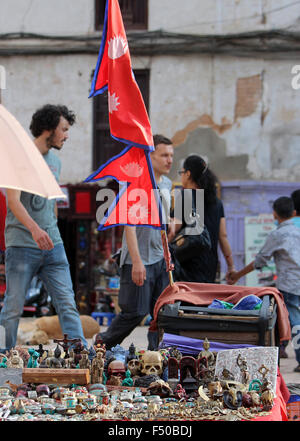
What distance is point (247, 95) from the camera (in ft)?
42.8

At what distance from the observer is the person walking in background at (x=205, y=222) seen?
5.21 meters

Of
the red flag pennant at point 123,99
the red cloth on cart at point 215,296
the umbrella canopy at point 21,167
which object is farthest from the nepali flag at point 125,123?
the umbrella canopy at point 21,167

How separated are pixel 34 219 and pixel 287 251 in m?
2.70

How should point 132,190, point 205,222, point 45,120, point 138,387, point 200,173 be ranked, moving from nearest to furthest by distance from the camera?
point 138,387 → point 132,190 → point 45,120 → point 200,173 → point 205,222

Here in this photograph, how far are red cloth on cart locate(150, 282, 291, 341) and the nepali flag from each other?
1.36 ft

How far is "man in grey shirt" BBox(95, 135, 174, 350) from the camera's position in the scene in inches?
193

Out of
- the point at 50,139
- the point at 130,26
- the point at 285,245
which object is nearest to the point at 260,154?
the point at 130,26

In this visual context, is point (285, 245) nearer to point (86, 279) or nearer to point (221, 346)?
point (221, 346)

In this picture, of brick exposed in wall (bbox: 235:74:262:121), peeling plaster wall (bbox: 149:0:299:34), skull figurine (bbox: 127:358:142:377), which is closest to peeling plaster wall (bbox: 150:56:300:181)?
brick exposed in wall (bbox: 235:74:262:121)

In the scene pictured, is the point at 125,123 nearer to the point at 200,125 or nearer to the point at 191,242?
the point at 191,242

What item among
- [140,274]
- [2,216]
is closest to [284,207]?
[140,274]

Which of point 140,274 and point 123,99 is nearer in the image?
point 123,99

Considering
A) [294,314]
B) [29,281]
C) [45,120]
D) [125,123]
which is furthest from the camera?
[294,314]
